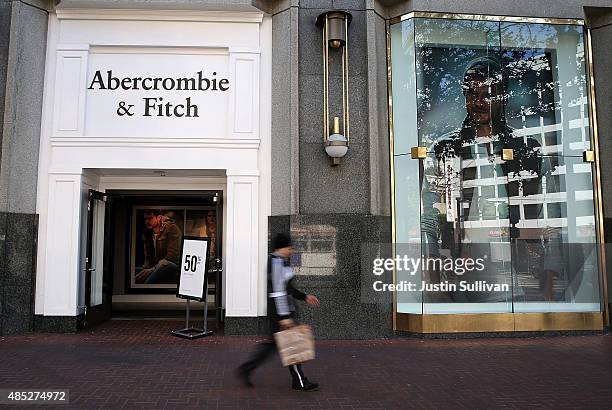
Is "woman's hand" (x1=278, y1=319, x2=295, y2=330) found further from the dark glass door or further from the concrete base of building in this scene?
the concrete base of building

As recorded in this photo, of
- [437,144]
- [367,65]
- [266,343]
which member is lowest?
[266,343]

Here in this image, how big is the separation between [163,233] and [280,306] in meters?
8.98

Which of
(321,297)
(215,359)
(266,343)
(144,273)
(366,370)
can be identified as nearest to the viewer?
(266,343)

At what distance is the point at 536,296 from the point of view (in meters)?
9.16

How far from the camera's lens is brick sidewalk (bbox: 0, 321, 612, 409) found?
5.26m

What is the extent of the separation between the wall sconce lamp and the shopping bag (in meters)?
4.06

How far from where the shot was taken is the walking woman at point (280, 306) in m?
5.40

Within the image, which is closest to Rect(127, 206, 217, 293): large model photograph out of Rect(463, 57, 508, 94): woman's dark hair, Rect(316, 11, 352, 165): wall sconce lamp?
Rect(316, 11, 352, 165): wall sconce lamp

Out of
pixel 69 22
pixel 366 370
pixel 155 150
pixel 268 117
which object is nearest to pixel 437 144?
pixel 268 117

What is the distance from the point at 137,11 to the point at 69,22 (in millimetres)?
1321

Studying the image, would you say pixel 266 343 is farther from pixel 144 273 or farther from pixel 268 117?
pixel 144 273

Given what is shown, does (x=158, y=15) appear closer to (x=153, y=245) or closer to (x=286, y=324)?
(x=153, y=245)

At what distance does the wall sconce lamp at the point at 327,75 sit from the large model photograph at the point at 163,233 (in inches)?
227

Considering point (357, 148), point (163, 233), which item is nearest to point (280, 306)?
point (357, 148)
